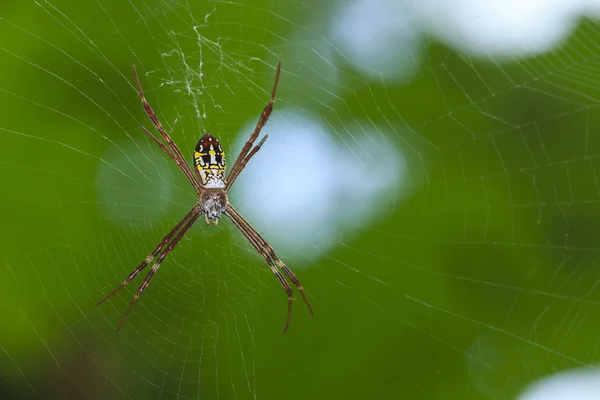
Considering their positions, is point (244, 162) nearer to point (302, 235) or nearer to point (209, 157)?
point (209, 157)

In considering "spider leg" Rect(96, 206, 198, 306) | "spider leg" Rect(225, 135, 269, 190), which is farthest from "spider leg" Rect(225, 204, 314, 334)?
"spider leg" Rect(96, 206, 198, 306)

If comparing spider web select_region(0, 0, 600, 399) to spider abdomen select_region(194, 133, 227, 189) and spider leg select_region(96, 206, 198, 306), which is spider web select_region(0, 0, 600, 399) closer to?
spider leg select_region(96, 206, 198, 306)

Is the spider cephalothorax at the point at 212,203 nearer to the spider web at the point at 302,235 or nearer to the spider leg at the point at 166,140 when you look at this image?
the spider web at the point at 302,235

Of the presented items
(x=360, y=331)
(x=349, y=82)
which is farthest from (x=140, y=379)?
(x=349, y=82)

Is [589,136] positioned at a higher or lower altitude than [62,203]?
higher

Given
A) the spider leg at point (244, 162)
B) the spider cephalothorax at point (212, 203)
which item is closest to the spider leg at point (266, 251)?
the spider cephalothorax at point (212, 203)

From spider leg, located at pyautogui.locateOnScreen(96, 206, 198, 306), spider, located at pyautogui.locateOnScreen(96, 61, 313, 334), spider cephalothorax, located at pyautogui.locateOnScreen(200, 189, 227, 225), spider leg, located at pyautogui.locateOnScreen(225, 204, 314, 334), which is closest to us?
spider, located at pyautogui.locateOnScreen(96, 61, 313, 334)

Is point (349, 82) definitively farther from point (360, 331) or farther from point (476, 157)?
point (360, 331)

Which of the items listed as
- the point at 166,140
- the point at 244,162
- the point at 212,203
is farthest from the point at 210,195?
the point at 166,140
